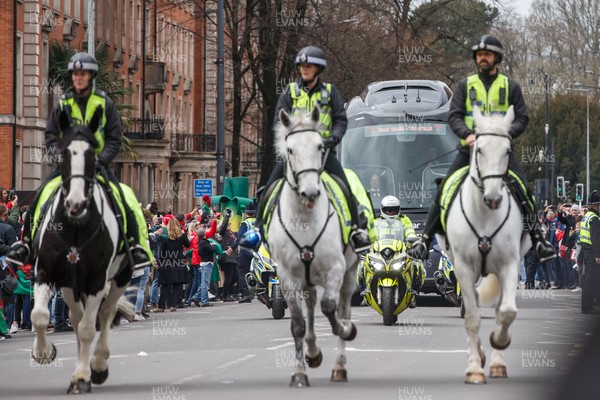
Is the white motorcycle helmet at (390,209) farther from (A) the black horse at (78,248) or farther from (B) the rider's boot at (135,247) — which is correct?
(A) the black horse at (78,248)

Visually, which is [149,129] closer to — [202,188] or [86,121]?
[202,188]

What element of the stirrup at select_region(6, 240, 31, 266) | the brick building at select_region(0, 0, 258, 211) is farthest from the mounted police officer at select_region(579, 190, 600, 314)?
the brick building at select_region(0, 0, 258, 211)

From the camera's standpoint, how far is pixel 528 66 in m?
103

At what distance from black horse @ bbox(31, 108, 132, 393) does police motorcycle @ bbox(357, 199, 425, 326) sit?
9.75 m

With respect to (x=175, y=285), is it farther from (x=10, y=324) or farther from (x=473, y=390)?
(x=473, y=390)

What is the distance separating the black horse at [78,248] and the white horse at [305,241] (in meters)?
1.35

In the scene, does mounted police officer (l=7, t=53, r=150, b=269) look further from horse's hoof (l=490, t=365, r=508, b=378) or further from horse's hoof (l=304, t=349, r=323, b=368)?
horse's hoof (l=490, t=365, r=508, b=378)

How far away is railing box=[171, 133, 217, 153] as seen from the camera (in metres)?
72.1

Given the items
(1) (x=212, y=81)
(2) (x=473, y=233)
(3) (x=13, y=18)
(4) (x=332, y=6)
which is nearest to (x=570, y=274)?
(4) (x=332, y=6)

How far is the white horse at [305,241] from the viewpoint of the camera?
10.8m

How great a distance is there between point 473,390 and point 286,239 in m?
1.83

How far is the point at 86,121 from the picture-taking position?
11.5 m

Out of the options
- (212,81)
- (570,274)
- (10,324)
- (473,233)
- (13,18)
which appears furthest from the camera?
(212,81)

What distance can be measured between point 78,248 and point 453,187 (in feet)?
10.2
